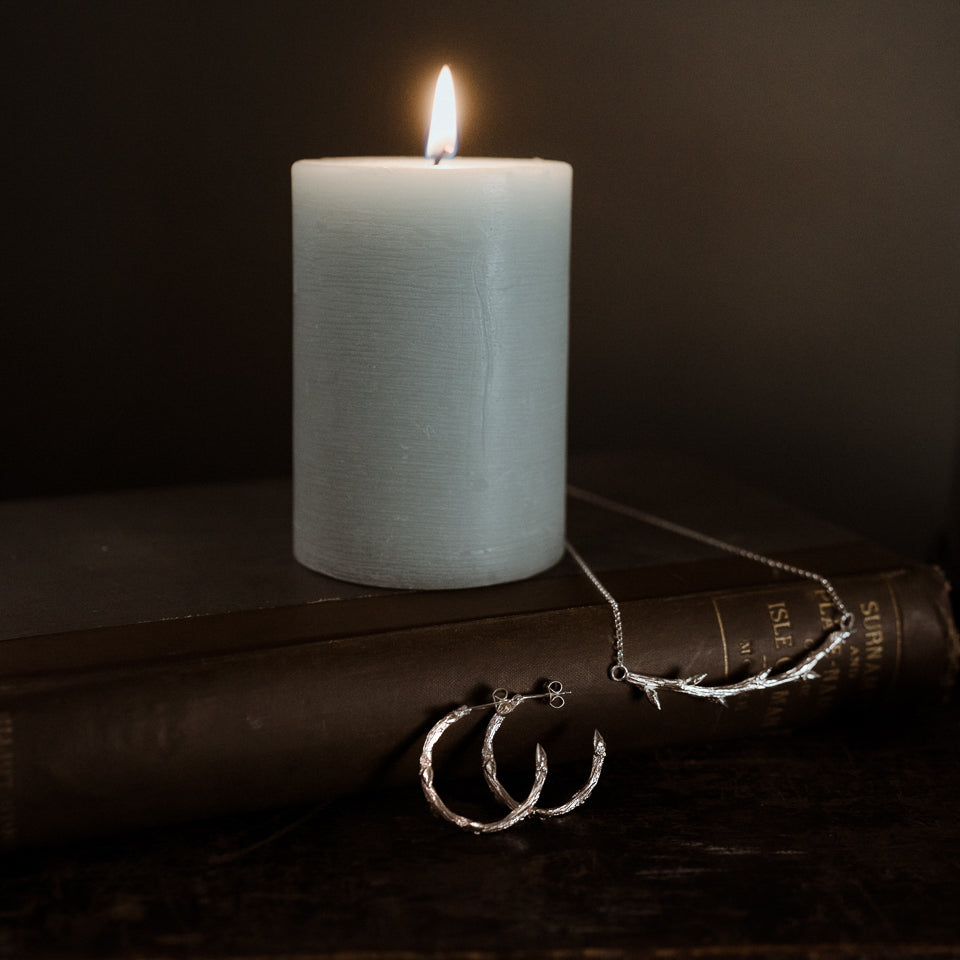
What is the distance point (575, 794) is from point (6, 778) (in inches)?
10.5

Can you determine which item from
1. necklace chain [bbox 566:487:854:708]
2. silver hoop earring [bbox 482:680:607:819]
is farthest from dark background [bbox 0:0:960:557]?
silver hoop earring [bbox 482:680:607:819]

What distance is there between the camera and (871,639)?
2.28 ft

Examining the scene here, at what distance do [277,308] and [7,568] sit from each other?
43 cm

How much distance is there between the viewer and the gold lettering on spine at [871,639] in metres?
0.69

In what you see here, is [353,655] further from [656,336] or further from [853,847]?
[656,336]

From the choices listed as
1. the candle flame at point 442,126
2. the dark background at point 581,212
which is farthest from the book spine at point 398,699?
the dark background at point 581,212

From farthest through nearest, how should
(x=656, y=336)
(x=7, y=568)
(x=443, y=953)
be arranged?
(x=656, y=336) → (x=7, y=568) → (x=443, y=953)

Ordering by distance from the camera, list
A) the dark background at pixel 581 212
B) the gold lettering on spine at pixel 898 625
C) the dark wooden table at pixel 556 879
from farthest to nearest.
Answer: the dark background at pixel 581 212, the gold lettering on spine at pixel 898 625, the dark wooden table at pixel 556 879

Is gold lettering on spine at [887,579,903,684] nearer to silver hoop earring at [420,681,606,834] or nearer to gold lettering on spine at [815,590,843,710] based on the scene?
gold lettering on spine at [815,590,843,710]

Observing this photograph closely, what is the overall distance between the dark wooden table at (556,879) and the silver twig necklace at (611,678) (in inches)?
0.4

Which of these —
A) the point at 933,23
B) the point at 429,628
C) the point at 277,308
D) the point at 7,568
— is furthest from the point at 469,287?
the point at 933,23

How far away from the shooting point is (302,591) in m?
0.68

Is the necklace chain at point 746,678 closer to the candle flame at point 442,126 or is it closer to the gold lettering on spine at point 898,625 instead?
the gold lettering on spine at point 898,625

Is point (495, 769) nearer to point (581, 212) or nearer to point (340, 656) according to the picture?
point (340, 656)
